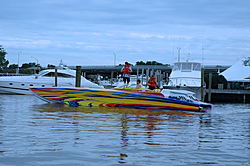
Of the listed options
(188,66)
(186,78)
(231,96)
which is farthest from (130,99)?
(231,96)

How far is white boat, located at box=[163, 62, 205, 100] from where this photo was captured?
29.9m

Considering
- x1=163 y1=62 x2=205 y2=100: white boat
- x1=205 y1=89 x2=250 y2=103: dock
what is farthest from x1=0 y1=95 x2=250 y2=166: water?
x1=205 y1=89 x2=250 y2=103: dock

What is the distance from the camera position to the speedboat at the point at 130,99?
14.9 meters

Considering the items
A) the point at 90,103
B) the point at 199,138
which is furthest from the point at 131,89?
the point at 199,138

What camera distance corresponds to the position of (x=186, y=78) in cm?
3141

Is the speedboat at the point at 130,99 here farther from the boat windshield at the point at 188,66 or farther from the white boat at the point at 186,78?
the boat windshield at the point at 188,66

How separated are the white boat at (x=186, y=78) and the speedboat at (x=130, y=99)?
14.9 meters

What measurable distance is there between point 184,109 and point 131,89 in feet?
9.32

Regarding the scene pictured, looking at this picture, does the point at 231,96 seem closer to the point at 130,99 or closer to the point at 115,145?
the point at 130,99

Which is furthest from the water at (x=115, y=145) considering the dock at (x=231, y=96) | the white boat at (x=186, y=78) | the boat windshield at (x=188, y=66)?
the dock at (x=231, y=96)

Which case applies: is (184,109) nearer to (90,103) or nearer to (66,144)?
(90,103)

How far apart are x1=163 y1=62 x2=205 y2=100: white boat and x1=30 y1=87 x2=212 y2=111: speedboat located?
14866mm

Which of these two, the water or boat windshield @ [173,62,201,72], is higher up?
boat windshield @ [173,62,201,72]

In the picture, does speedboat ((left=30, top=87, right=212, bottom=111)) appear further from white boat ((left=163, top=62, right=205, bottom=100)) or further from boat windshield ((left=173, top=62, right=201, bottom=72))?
boat windshield ((left=173, top=62, right=201, bottom=72))
